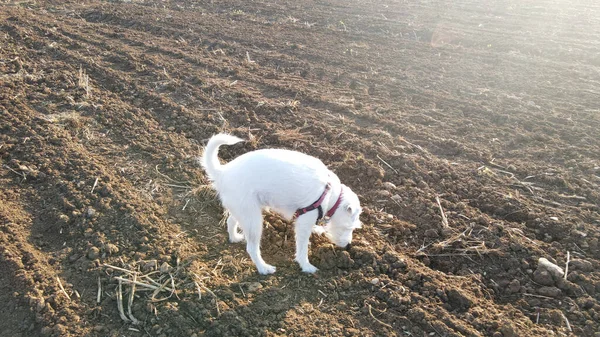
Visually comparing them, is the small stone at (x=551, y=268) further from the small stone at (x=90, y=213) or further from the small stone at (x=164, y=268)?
the small stone at (x=90, y=213)

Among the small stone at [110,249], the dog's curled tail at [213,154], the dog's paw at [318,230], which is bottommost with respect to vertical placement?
the dog's paw at [318,230]

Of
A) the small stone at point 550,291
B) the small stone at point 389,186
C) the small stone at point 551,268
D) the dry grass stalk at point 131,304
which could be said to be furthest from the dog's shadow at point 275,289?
the small stone at point 551,268

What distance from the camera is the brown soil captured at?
152 inches

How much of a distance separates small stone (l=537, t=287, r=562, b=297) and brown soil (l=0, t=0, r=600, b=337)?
1cm

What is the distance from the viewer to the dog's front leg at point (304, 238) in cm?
423

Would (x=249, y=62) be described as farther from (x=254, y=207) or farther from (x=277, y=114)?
(x=254, y=207)

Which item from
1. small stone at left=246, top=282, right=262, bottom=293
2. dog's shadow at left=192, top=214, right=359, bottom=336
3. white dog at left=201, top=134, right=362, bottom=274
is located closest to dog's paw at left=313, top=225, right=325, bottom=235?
dog's shadow at left=192, top=214, right=359, bottom=336

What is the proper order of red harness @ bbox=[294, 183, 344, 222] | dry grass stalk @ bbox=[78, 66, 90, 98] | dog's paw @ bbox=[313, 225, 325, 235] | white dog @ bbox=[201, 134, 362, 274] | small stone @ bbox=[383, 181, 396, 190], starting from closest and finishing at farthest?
white dog @ bbox=[201, 134, 362, 274], red harness @ bbox=[294, 183, 344, 222], dog's paw @ bbox=[313, 225, 325, 235], small stone @ bbox=[383, 181, 396, 190], dry grass stalk @ bbox=[78, 66, 90, 98]

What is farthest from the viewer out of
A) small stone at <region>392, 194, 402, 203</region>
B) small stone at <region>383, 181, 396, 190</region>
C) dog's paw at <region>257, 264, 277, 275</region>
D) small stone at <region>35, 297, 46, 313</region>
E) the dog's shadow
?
small stone at <region>383, 181, 396, 190</region>

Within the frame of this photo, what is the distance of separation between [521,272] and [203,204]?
387 centimetres

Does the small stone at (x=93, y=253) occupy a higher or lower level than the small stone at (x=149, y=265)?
higher

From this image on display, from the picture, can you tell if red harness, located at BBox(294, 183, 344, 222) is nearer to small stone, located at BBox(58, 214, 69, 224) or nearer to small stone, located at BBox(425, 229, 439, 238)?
small stone, located at BBox(425, 229, 439, 238)

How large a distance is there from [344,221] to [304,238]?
483mm

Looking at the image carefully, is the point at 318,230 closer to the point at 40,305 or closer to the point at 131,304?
the point at 131,304
